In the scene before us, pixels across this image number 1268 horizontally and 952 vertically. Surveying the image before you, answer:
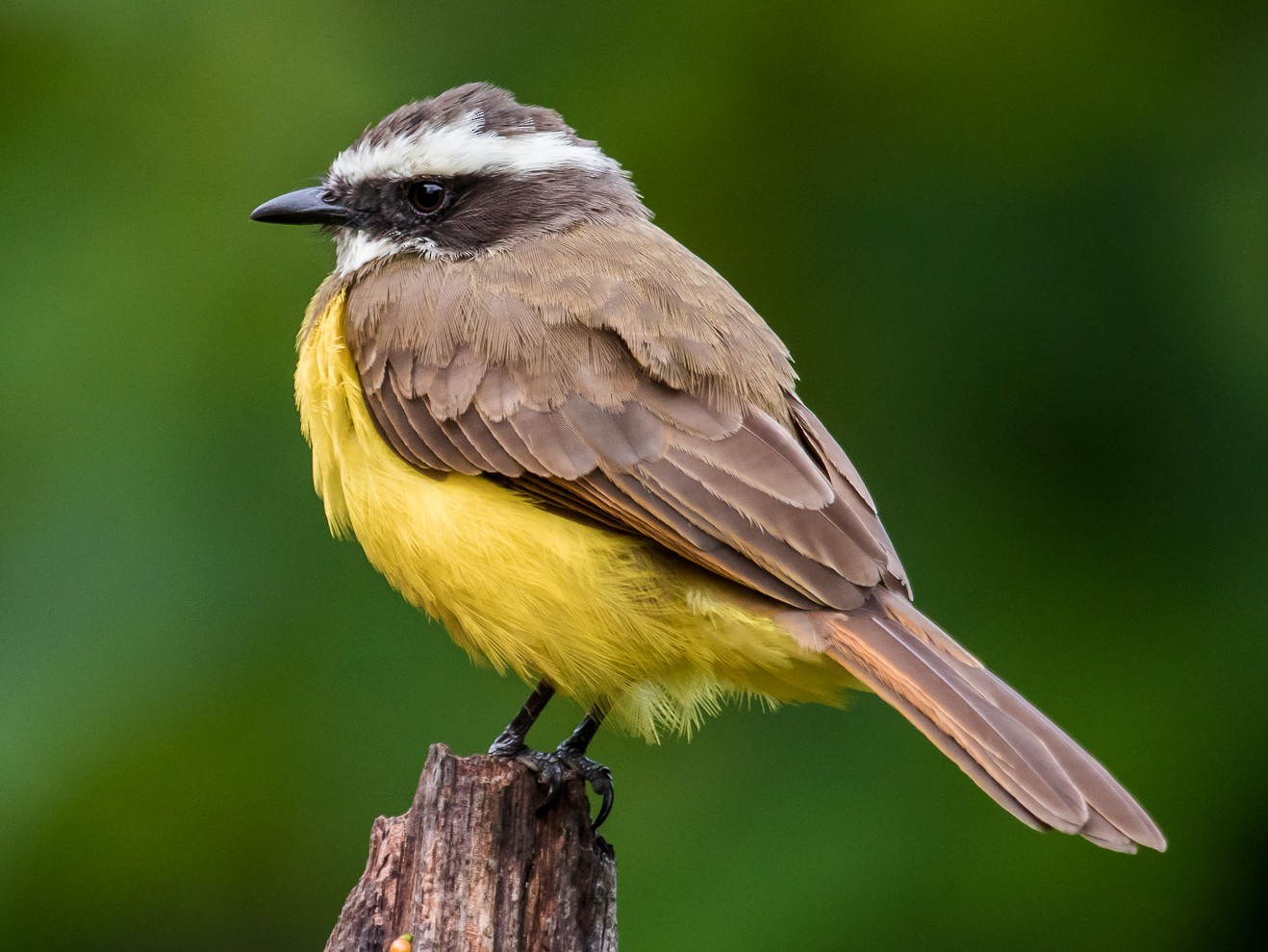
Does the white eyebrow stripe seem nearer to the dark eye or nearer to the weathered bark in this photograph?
the dark eye

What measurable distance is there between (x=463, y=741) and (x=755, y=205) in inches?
81.8

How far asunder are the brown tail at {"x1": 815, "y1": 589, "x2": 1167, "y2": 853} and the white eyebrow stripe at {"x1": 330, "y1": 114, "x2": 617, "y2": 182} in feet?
5.98

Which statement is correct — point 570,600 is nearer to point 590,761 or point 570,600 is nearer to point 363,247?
point 590,761

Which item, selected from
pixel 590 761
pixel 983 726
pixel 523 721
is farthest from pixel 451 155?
pixel 983 726

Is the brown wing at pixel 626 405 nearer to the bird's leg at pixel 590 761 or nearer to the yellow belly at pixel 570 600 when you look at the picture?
the yellow belly at pixel 570 600

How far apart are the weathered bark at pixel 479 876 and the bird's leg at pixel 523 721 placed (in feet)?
1.98

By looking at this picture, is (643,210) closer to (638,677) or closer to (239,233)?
(239,233)

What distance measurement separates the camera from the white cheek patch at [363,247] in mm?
5188

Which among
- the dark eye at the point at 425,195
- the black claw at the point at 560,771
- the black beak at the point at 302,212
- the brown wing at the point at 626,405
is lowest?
the black claw at the point at 560,771

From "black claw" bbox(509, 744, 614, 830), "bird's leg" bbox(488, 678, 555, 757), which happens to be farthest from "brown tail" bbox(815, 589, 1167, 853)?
"bird's leg" bbox(488, 678, 555, 757)

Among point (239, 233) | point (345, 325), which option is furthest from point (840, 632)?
point (239, 233)

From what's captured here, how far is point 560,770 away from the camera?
4391mm

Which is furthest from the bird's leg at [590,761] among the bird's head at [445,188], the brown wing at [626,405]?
the bird's head at [445,188]

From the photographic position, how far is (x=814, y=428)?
4.89 meters
